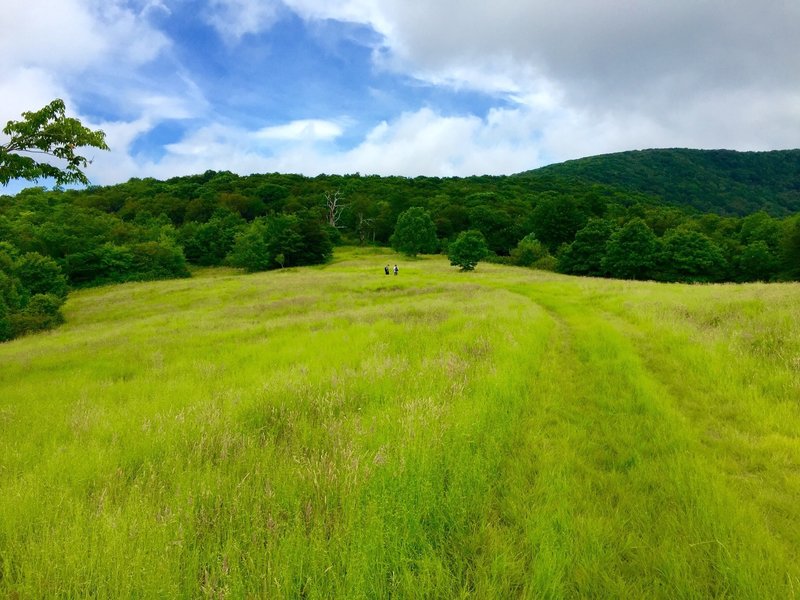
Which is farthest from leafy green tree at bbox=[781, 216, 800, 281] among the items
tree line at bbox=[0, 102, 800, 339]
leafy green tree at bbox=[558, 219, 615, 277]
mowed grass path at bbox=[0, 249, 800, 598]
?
mowed grass path at bbox=[0, 249, 800, 598]

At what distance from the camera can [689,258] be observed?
203 ft

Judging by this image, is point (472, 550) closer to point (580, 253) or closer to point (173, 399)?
point (173, 399)

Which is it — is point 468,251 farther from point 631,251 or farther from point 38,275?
point 38,275

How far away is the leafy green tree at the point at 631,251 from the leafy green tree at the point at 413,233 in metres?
33.3

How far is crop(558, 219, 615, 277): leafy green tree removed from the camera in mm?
64438

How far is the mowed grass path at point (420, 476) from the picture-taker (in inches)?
115

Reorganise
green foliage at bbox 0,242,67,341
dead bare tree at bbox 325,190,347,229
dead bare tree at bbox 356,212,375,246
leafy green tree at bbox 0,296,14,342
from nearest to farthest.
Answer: leafy green tree at bbox 0,296,14,342
green foliage at bbox 0,242,67,341
dead bare tree at bbox 325,190,347,229
dead bare tree at bbox 356,212,375,246

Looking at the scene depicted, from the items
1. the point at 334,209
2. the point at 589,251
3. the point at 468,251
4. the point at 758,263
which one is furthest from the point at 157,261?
the point at 758,263

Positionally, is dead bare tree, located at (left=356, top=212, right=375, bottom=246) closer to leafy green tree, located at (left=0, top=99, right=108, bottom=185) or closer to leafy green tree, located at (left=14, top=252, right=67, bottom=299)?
leafy green tree, located at (left=14, top=252, right=67, bottom=299)

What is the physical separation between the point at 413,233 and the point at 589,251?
1310 inches

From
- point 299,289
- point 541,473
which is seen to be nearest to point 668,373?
point 541,473

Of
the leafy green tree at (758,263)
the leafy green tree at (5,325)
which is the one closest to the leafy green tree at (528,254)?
the leafy green tree at (758,263)

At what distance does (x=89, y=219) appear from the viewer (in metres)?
68.0

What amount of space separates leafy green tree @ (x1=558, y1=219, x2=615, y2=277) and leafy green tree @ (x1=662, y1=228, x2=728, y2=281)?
10.1 meters
